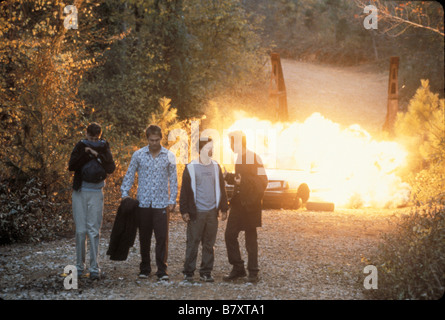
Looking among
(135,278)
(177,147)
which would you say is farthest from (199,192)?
(177,147)

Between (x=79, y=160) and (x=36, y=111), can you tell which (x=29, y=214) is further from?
(x=79, y=160)

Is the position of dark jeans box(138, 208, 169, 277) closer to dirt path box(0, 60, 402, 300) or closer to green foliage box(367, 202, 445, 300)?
dirt path box(0, 60, 402, 300)

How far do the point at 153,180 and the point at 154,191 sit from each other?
0.15 metres

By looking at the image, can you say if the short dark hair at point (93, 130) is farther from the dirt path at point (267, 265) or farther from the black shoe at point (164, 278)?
the black shoe at point (164, 278)

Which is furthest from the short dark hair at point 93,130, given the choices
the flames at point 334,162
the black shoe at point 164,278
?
the flames at point 334,162

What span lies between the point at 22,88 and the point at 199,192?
19.6 feet

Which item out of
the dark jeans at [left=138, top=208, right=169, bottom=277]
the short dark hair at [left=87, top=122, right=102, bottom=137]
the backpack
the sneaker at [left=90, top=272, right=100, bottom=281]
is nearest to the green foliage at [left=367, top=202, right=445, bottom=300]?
the dark jeans at [left=138, top=208, right=169, bottom=277]

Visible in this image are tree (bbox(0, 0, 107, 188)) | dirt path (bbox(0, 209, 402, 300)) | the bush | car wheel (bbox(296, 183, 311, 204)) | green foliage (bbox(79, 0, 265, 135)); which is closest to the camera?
dirt path (bbox(0, 209, 402, 300))

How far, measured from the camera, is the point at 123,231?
7711mm

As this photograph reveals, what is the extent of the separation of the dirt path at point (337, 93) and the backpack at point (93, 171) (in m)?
27.5

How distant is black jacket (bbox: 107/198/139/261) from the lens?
25.1 feet

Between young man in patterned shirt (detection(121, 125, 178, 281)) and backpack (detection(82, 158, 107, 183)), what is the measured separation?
1.07ft

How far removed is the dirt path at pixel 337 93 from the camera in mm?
36656

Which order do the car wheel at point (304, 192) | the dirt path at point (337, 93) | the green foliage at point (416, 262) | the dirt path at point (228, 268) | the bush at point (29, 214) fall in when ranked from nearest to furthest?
the green foliage at point (416, 262) → the dirt path at point (228, 268) → the bush at point (29, 214) → the car wheel at point (304, 192) → the dirt path at point (337, 93)
